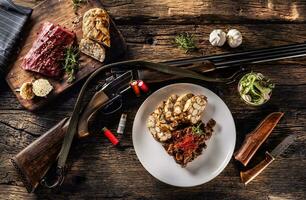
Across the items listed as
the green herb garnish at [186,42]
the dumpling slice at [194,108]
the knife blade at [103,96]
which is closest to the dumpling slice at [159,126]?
the dumpling slice at [194,108]

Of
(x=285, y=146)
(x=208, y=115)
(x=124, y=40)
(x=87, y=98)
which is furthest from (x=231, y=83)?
(x=87, y=98)

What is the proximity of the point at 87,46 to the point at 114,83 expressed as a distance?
0.31m

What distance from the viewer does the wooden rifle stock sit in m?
2.94

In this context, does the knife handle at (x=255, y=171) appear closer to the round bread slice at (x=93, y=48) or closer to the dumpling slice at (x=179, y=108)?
the dumpling slice at (x=179, y=108)

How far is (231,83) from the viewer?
3.22 m

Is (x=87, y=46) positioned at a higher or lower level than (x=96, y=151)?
→ higher

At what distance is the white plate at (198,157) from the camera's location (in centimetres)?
309

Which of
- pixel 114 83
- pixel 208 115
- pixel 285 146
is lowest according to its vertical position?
pixel 285 146

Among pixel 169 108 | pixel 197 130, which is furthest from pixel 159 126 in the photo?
pixel 197 130

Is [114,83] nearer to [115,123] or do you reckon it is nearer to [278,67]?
[115,123]

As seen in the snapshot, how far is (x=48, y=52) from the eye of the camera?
3.10m

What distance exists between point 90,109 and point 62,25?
0.61 metres

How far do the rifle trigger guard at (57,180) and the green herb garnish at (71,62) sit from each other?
1.86 ft

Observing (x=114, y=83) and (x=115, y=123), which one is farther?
(x=115, y=123)
